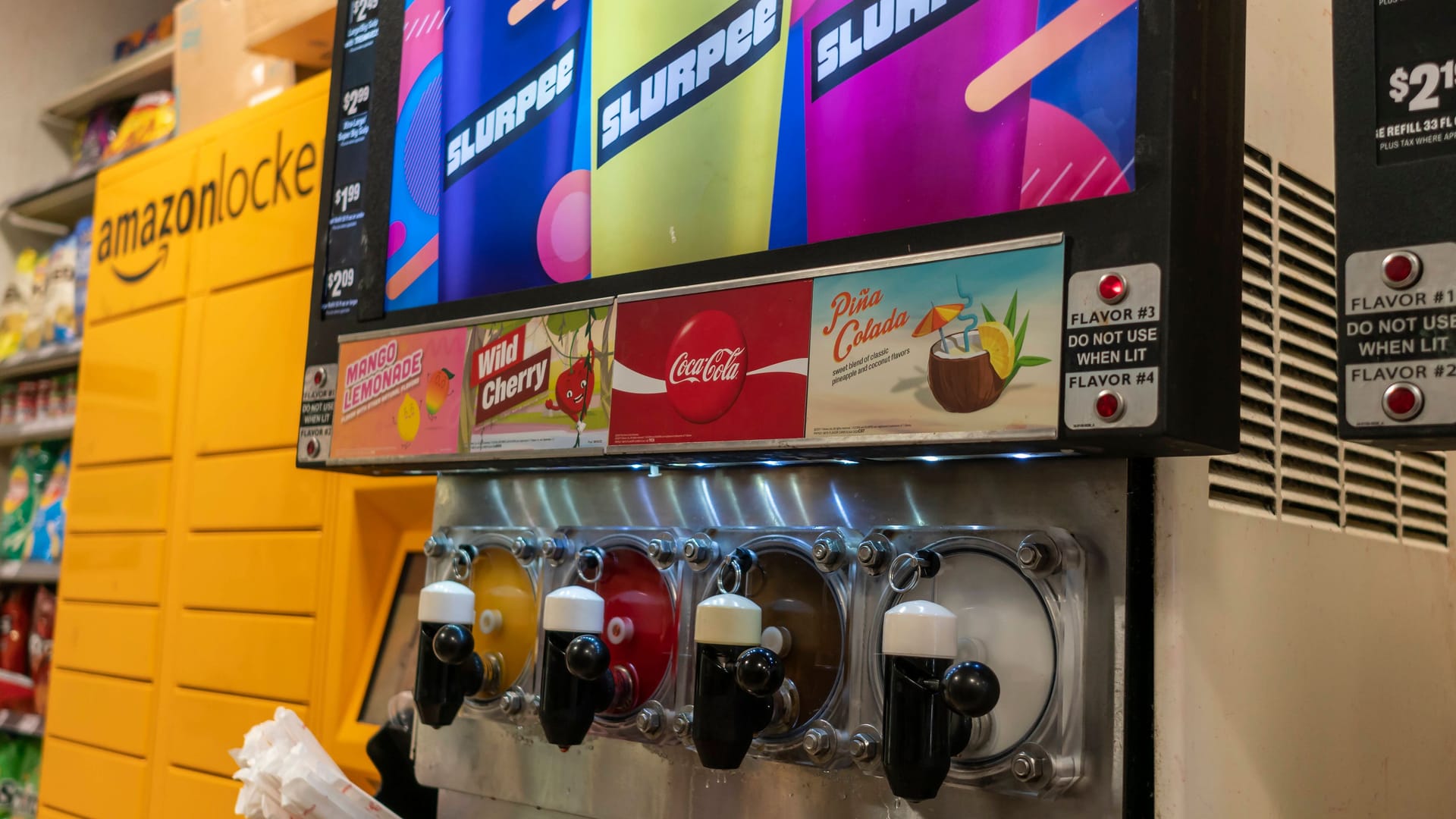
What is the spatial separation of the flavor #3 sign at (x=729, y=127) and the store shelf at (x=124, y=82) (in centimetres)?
224

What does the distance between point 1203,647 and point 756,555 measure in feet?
1.19

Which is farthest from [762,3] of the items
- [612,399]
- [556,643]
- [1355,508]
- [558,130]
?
[1355,508]

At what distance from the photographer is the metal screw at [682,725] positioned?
103 centimetres

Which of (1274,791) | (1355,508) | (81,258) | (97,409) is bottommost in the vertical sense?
(1274,791)

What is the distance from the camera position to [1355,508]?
108 cm

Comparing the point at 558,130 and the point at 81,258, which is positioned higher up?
the point at 81,258

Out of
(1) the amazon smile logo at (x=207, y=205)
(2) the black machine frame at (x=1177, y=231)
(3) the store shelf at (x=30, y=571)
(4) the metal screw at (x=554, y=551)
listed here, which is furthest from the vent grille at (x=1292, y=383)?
(3) the store shelf at (x=30, y=571)

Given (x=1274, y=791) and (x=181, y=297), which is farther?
(x=181, y=297)

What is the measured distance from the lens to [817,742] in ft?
3.06

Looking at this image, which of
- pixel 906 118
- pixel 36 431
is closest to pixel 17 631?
pixel 36 431

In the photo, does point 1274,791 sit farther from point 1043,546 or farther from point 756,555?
point 756,555

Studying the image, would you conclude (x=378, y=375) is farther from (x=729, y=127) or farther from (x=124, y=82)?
(x=124, y=82)

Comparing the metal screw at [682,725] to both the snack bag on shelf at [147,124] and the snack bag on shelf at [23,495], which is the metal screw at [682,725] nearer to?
the snack bag on shelf at [147,124]

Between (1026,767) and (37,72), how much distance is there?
3893 millimetres
